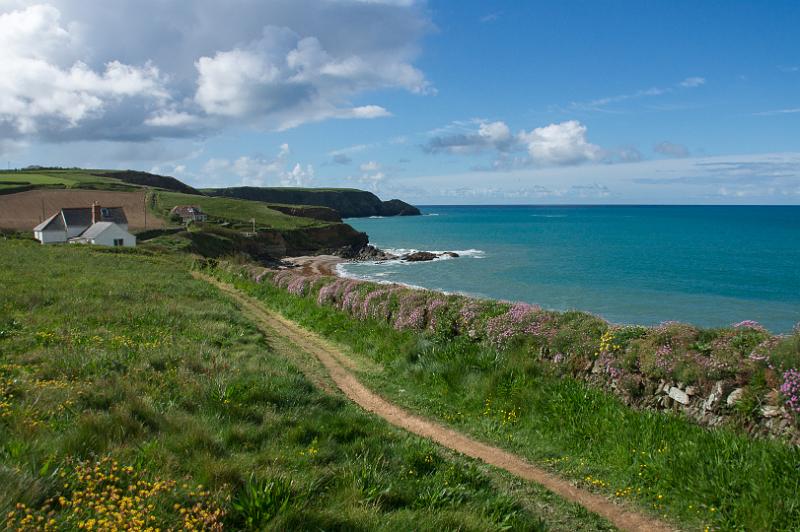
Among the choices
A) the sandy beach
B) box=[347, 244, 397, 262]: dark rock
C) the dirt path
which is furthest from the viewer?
box=[347, 244, 397, 262]: dark rock

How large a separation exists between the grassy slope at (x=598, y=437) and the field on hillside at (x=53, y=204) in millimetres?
90368

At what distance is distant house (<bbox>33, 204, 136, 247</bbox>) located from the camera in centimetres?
7200

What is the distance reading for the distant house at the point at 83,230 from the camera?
2835 inches

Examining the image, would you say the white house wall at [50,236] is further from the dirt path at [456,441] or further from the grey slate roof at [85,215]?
the dirt path at [456,441]

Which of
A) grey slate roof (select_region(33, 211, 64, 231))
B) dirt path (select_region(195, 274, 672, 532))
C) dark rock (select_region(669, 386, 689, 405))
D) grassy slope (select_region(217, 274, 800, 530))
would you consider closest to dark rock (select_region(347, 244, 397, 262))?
grey slate roof (select_region(33, 211, 64, 231))

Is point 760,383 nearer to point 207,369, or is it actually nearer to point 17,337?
point 207,369

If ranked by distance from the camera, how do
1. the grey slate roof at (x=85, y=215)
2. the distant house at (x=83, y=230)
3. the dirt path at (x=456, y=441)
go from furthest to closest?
the grey slate roof at (x=85, y=215)
the distant house at (x=83, y=230)
the dirt path at (x=456, y=441)

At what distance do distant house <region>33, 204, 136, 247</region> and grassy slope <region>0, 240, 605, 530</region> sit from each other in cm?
6763

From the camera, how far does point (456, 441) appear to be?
9.66 metres

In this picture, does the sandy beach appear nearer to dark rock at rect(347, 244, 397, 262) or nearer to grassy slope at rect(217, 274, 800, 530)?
dark rock at rect(347, 244, 397, 262)

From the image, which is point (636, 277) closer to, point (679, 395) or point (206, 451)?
point (679, 395)

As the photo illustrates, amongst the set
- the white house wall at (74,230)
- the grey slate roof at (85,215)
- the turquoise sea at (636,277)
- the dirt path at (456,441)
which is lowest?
the turquoise sea at (636,277)

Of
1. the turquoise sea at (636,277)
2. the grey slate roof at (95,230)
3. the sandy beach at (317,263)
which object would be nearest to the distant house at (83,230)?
the grey slate roof at (95,230)

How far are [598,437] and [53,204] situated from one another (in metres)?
121
